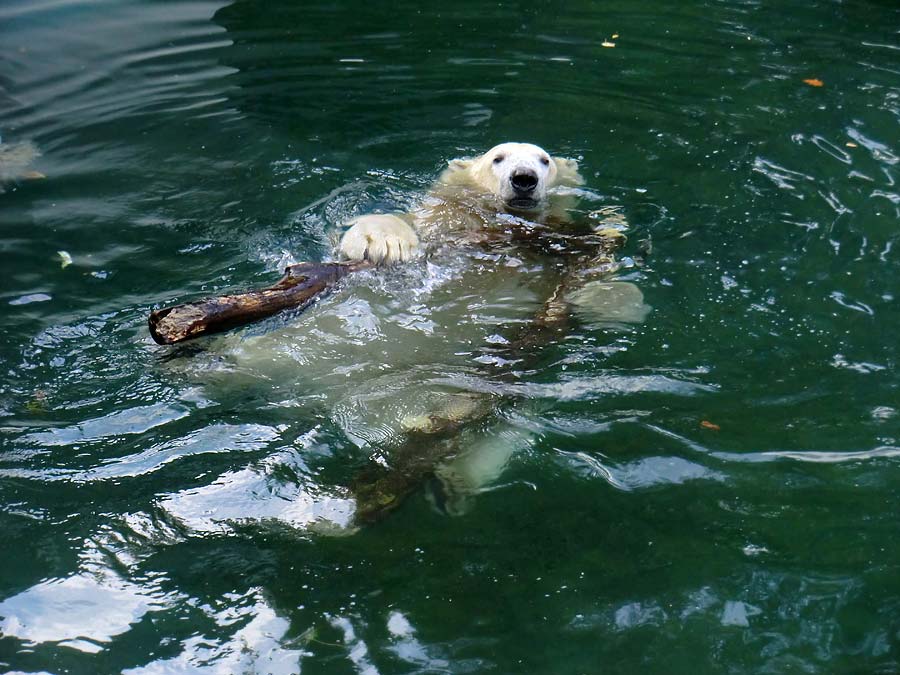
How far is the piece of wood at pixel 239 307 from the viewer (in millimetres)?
3754

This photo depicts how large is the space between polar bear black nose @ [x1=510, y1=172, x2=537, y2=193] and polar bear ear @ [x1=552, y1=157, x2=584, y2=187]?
24.0 inches

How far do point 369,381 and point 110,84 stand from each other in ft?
17.2

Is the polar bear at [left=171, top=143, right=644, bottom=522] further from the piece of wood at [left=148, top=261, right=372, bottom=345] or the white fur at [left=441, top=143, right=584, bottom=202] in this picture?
the piece of wood at [left=148, top=261, right=372, bottom=345]

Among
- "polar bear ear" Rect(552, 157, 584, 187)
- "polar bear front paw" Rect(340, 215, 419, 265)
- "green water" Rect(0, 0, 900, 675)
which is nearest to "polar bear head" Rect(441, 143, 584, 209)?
"polar bear ear" Rect(552, 157, 584, 187)

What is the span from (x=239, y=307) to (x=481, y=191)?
2392mm

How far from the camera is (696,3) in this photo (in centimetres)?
1000

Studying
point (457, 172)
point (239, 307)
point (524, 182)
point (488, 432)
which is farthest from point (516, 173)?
point (239, 307)

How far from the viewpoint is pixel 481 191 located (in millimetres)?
5902

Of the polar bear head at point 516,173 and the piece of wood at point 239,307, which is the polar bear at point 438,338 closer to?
the polar bear head at point 516,173

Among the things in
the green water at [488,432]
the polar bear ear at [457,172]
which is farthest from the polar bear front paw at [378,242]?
the polar bear ear at [457,172]

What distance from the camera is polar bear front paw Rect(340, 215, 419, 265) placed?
16.0ft

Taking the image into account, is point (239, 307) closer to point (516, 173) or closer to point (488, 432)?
point (488, 432)

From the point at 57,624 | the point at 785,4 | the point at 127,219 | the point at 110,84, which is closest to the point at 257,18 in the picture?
the point at 110,84

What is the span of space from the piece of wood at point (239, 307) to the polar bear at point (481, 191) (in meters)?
0.55
